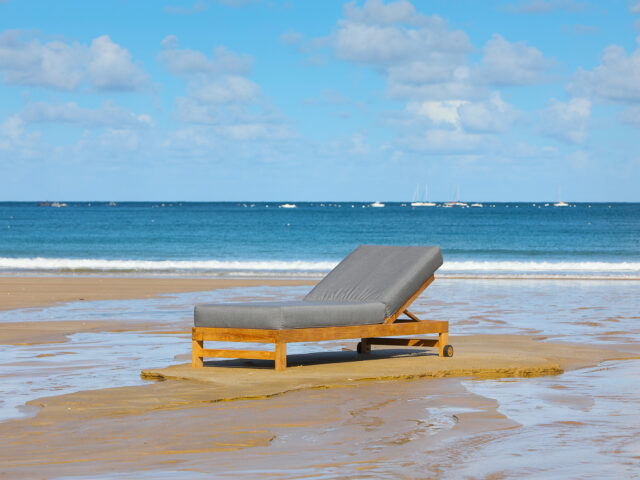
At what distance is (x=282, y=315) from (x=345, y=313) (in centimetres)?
83

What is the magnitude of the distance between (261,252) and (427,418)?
44202mm

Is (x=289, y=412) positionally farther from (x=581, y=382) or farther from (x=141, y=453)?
(x=581, y=382)

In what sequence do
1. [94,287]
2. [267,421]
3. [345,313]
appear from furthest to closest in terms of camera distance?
[94,287]
[345,313]
[267,421]

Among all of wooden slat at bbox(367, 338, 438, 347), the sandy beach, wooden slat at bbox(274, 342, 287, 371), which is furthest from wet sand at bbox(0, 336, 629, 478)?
wooden slat at bbox(367, 338, 438, 347)

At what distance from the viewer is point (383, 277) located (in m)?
10.4

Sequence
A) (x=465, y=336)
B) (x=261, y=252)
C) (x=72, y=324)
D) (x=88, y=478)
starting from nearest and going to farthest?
(x=88, y=478), (x=465, y=336), (x=72, y=324), (x=261, y=252)

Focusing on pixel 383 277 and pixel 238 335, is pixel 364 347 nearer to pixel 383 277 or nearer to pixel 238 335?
pixel 383 277

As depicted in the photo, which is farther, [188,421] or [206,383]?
[206,383]

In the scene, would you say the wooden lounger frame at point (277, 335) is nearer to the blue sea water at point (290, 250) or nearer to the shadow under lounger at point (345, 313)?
the shadow under lounger at point (345, 313)

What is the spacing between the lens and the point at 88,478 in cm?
512

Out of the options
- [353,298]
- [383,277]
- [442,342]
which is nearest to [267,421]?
[353,298]

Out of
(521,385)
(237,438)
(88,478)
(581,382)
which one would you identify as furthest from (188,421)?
(581,382)

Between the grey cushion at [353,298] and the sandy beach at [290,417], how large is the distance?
489 mm

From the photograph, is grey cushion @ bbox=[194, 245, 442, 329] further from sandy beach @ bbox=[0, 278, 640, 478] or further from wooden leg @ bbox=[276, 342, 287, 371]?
sandy beach @ bbox=[0, 278, 640, 478]
